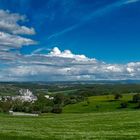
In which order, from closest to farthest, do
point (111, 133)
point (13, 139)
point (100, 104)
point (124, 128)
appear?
1. point (13, 139)
2. point (111, 133)
3. point (124, 128)
4. point (100, 104)

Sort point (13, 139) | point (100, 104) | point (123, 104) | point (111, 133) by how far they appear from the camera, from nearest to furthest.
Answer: point (13, 139) < point (111, 133) < point (123, 104) < point (100, 104)

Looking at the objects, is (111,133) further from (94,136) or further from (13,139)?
(13,139)

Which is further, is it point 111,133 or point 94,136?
point 111,133

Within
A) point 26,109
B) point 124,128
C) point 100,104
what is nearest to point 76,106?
point 100,104

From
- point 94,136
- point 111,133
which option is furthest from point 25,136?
point 111,133

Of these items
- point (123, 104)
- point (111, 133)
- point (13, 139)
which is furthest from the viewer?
point (123, 104)

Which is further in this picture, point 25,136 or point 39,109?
point 39,109

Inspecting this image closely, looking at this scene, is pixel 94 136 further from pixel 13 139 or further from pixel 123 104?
pixel 123 104

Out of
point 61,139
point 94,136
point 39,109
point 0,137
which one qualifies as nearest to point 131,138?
point 94,136

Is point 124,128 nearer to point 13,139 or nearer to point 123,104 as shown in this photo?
point 13,139
